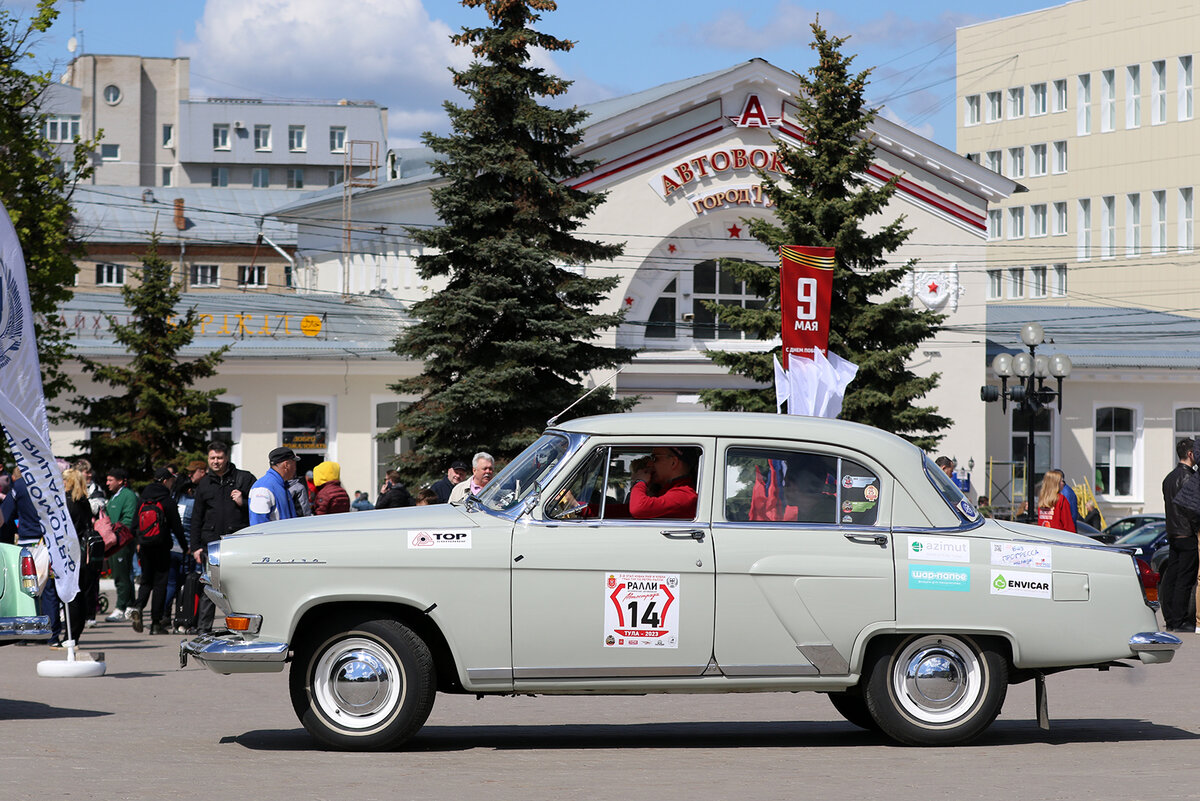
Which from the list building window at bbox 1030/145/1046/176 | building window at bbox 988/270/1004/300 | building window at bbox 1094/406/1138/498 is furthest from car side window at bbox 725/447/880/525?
building window at bbox 988/270/1004/300

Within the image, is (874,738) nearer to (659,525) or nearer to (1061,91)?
(659,525)

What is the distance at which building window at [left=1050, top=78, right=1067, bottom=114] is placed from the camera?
79.3 metres

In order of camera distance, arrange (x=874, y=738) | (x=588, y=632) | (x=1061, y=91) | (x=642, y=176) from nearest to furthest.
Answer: (x=588, y=632) < (x=874, y=738) < (x=642, y=176) < (x=1061, y=91)

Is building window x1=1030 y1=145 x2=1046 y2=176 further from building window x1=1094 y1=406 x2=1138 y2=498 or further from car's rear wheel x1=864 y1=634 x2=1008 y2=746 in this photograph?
car's rear wheel x1=864 y1=634 x2=1008 y2=746

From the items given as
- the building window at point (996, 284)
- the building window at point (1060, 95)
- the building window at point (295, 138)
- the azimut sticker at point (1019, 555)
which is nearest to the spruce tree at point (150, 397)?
the azimut sticker at point (1019, 555)

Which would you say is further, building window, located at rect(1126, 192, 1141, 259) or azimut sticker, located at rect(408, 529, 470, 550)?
→ building window, located at rect(1126, 192, 1141, 259)

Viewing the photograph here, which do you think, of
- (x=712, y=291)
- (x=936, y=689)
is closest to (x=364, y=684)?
(x=936, y=689)

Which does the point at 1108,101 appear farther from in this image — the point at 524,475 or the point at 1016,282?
the point at 524,475

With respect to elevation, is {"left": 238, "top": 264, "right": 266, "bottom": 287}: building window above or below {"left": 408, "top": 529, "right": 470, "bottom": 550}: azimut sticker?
above

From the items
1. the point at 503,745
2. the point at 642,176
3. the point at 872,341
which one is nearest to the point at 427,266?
the point at 872,341

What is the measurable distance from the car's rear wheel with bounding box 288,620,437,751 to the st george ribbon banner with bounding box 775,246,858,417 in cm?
932

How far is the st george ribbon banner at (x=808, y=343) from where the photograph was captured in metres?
18.6

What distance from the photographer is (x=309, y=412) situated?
141 ft

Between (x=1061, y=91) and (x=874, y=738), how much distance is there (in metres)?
74.7
